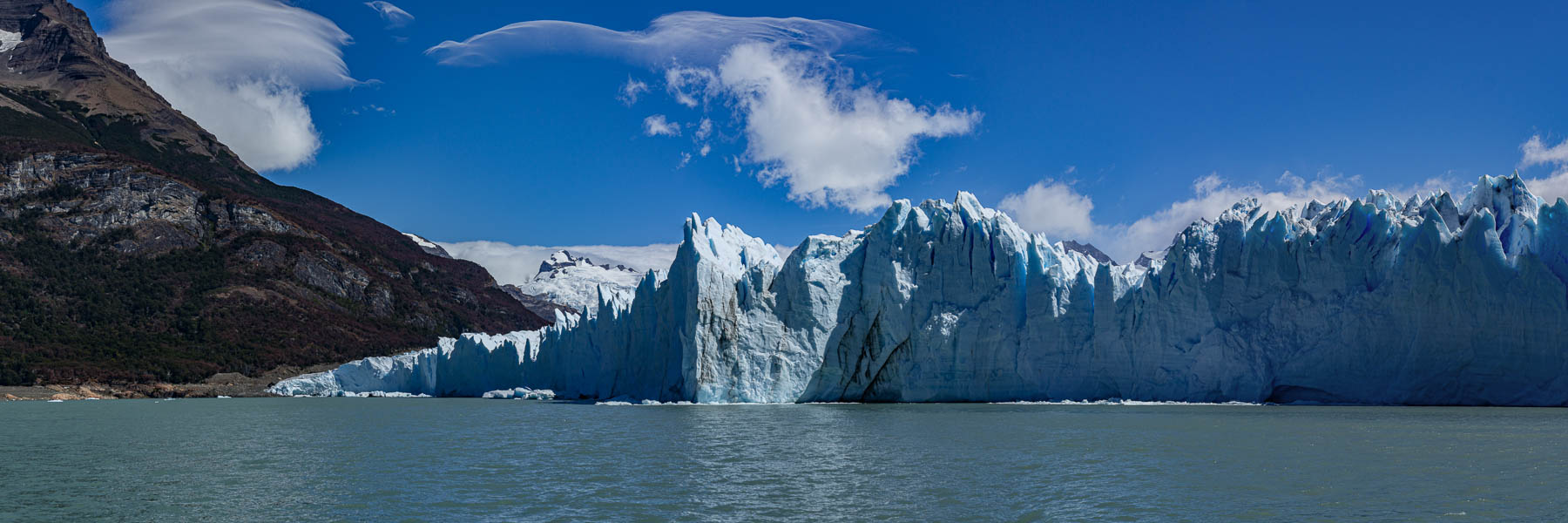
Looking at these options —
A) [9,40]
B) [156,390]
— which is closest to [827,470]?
[156,390]

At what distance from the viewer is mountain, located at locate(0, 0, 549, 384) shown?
10319 cm

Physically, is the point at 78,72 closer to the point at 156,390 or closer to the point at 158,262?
the point at 158,262

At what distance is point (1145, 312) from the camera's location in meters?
47.3

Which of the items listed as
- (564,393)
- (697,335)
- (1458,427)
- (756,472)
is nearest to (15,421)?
(697,335)

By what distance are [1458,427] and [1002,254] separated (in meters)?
22.9

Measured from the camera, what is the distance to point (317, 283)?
13862 centimetres

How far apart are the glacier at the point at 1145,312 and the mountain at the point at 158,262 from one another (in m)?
69.6

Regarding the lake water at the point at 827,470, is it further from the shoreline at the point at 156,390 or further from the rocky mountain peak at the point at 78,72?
the rocky mountain peak at the point at 78,72

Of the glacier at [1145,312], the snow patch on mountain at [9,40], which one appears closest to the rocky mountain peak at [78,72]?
the snow patch on mountain at [9,40]

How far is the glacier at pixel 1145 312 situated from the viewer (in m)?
40.4

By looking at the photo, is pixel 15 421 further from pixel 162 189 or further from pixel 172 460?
pixel 162 189

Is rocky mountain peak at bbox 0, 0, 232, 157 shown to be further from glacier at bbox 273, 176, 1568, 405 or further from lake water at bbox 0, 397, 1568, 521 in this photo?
lake water at bbox 0, 397, 1568, 521

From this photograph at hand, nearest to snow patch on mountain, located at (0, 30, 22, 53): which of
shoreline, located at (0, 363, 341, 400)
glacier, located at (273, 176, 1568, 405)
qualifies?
shoreline, located at (0, 363, 341, 400)

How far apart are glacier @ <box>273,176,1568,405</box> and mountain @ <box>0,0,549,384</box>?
69.6 metres
